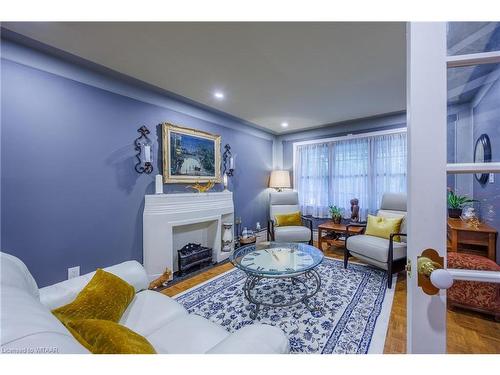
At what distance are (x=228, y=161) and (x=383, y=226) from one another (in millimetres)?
2544

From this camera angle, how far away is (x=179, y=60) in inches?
78.0

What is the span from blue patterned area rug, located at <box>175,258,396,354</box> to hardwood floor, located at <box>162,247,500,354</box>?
0.07 meters

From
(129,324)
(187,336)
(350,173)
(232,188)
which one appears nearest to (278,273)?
(187,336)

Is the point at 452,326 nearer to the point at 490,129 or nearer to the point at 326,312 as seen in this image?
the point at 490,129

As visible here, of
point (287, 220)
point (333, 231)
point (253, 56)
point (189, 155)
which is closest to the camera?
point (253, 56)

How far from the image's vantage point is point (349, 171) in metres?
3.97

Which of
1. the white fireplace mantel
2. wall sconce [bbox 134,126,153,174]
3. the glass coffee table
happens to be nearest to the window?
the white fireplace mantel

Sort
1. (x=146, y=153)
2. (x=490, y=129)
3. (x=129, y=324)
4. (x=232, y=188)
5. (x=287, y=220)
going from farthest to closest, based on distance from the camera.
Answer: (x=232, y=188) → (x=287, y=220) → (x=146, y=153) → (x=129, y=324) → (x=490, y=129)

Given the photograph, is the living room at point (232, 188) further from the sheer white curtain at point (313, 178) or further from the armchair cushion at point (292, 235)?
the sheer white curtain at point (313, 178)

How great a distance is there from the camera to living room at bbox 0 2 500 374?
57 cm

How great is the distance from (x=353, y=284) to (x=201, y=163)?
256 centimetres

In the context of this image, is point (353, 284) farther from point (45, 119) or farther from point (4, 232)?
point (45, 119)

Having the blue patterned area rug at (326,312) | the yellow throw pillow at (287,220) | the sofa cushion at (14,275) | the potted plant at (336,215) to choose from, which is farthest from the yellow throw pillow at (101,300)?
the potted plant at (336,215)
